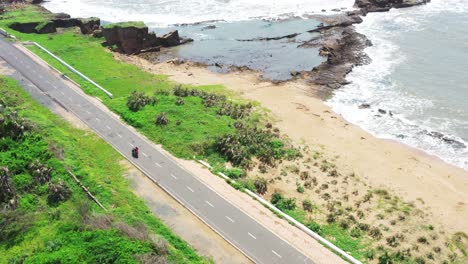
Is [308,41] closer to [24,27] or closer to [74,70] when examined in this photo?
[74,70]

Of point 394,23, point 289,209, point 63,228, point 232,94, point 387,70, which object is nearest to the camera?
point 63,228

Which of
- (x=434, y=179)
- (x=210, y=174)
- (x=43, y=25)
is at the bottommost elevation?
(x=434, y=179)

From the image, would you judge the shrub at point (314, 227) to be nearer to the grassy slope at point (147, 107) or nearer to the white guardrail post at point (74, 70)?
the grassy slope at point (147, 107)

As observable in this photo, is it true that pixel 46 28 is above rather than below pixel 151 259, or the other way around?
above

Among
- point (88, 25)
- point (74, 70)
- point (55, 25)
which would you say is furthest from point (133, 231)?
point (55, 25)

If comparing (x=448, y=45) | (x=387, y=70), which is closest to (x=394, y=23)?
(x=448, y=45)

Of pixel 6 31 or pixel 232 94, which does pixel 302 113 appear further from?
pixel 6 31
